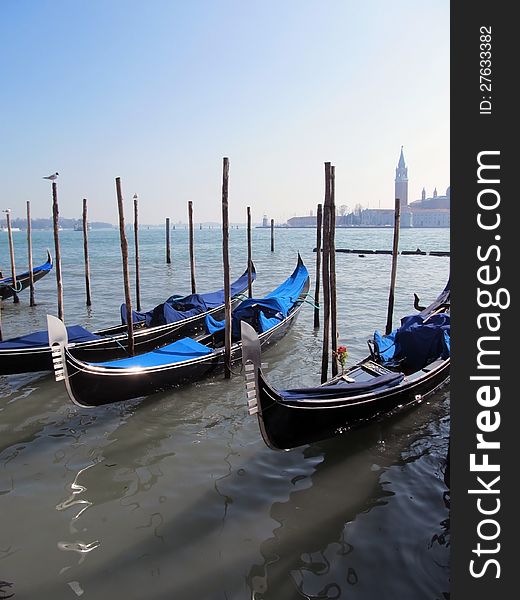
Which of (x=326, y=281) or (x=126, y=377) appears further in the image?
(x=326, y=281)

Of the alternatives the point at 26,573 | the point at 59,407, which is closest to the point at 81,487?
the point at 26,573

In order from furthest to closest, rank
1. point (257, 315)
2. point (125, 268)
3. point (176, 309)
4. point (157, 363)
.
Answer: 1. point (176, 309)
2. point (257, 315)
3. point (125, 268)
4. point (157, 363)

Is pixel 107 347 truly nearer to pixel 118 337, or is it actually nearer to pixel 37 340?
pixel 118 337

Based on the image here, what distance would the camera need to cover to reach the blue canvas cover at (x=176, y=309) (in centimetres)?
758

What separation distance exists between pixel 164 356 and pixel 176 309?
2778mm

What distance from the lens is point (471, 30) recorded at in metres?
2.04

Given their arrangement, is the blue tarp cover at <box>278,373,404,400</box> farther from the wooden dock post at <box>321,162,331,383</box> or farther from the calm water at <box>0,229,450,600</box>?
the wooden dock post at <box>321,162,331,383</box>

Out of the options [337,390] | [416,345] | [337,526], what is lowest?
[337,526]

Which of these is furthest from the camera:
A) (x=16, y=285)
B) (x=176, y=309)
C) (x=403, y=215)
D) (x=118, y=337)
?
(x=403, y=215)

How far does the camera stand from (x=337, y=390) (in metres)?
4.15

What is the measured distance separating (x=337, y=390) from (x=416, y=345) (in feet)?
5.68

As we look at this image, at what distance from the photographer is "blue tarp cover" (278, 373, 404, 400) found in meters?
4.00

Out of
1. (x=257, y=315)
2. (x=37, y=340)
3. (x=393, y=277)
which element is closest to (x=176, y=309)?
(x=257, y=315)

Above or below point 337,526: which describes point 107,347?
above
